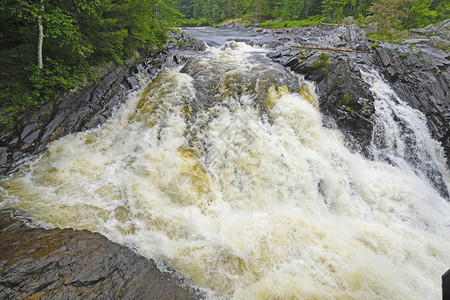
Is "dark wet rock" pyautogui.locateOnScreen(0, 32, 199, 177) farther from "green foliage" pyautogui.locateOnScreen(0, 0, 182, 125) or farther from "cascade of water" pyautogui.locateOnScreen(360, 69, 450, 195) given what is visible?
"cascade of water" pyautogui.locateOnScreen(360, 69, 450, 195)

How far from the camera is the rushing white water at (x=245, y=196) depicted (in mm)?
3656

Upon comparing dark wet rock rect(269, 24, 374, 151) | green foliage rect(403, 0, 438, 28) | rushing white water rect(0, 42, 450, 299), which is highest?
green foliage rect(403, 0, 438, 28)

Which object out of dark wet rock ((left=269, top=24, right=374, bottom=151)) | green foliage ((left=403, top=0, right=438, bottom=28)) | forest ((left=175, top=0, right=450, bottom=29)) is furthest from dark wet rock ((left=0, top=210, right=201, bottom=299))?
green foliage ((left=403, top=0, right=438, bottom=28))

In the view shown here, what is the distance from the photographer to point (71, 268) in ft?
9.66

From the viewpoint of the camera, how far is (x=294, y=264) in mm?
3746

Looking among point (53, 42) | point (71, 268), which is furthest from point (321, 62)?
point (71, 268)

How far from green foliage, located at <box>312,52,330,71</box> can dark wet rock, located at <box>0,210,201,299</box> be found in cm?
941

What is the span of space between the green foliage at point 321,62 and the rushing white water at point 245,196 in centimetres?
126

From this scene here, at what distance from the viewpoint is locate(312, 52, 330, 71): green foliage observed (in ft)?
28.5

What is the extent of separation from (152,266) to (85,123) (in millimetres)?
5621

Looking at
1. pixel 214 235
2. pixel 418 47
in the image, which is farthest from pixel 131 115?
pixel 418 47

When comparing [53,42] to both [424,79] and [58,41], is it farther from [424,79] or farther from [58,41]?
[424,79]

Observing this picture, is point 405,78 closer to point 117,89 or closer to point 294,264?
point 294,264

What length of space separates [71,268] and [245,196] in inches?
152
